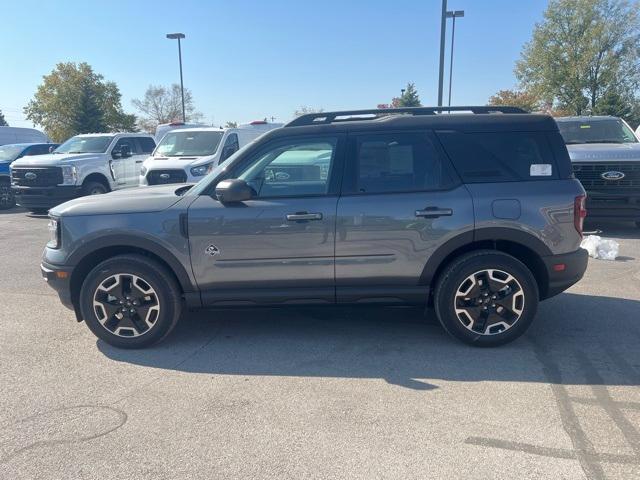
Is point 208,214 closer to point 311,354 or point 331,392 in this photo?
point 311,354

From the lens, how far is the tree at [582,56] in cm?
3653

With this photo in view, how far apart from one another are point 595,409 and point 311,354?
6.85 ft

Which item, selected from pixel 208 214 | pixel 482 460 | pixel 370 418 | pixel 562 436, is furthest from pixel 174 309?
pixel 562 436

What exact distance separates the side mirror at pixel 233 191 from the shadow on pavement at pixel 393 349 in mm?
1293

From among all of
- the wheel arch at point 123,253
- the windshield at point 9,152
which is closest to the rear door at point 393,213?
the wheel arch at point 123,253

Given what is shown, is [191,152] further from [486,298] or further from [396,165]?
[486,298]

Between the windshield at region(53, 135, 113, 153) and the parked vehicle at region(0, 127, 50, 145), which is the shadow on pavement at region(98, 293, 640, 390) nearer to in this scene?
the windshield at region(53, 135, 113, 153)

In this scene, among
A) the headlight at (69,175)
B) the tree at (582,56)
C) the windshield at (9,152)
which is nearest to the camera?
the headlight at (69,175)

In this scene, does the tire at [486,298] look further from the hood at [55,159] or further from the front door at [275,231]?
the hood at [55,159]

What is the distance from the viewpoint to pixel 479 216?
A: 4258 millimetres

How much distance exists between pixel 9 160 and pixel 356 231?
14.6 metres

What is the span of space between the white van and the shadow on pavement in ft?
20.8

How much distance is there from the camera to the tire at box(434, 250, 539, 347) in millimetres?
4305

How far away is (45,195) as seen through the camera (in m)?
12.6
